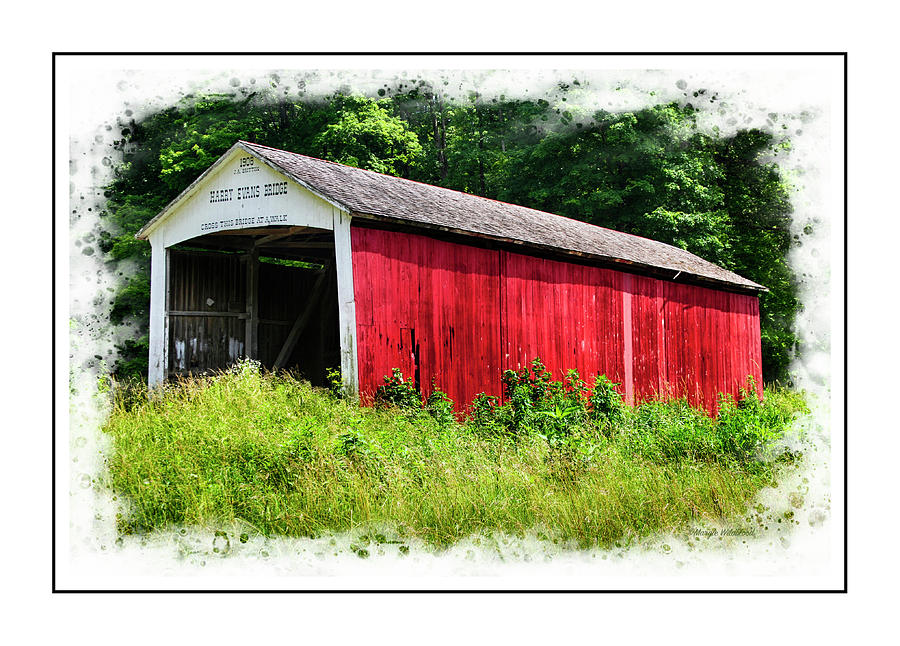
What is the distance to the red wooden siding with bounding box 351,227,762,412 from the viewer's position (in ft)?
30.8

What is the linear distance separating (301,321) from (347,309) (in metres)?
4.44

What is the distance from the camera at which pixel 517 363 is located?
37.3 feet

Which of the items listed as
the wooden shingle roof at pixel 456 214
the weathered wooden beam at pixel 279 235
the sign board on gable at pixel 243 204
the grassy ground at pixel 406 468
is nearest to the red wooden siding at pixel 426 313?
the wooden shingle roof at pixel 456 214

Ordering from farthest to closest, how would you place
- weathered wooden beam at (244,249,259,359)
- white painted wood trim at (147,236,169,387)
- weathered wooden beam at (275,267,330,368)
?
1. weathered wooden beam at (275,267,330,368)
2. weathered wooden beam at (244,249,259,359)
3. white painted wood trim at (147,236,169,387)

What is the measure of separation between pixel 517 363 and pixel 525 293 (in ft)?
3.46

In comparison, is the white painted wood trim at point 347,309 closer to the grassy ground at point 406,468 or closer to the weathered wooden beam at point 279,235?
the grassy ground at point 406,468

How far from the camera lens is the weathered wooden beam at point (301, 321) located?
1288cm

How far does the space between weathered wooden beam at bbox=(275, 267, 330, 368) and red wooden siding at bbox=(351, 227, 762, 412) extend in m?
3.62

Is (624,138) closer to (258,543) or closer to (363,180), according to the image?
(363,180)

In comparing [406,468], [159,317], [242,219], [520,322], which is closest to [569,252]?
[520,322]

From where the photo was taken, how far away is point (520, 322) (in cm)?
1147

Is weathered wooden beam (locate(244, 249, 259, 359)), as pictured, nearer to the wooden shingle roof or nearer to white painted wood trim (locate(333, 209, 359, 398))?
the wooden shingle roof

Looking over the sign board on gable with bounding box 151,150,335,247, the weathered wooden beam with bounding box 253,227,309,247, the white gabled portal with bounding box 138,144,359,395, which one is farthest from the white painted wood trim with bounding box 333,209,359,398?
the weathered wooden beam with bounding box 253,227,309,247

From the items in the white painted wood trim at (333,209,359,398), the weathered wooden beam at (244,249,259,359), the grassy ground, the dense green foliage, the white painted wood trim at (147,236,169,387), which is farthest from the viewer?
the dense green foliage
